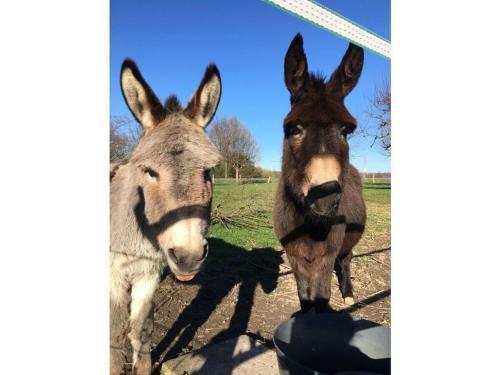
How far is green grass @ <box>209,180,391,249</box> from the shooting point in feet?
4.63

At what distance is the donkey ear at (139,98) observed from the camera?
1.02m

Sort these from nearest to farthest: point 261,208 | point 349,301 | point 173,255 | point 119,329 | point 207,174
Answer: point 173,255, point 207,174, point 119,329, point 261,208, point 349,301

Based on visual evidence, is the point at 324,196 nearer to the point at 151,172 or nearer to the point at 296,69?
the point at 296,69

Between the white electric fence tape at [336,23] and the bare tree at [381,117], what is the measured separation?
0.18m

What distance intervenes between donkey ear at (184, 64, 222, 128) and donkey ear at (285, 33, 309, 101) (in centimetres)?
31

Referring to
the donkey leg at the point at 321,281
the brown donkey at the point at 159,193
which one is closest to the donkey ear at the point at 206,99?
the brown donkey at the point at 159,193

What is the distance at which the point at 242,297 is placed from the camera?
2.06 m

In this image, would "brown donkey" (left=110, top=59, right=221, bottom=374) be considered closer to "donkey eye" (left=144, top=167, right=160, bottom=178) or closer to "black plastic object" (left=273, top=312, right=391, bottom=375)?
"donkey eye" (left=144, top=167, right=160, bottom=178)

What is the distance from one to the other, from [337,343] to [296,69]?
1316mm

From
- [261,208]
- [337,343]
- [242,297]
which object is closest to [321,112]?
[261,208]
